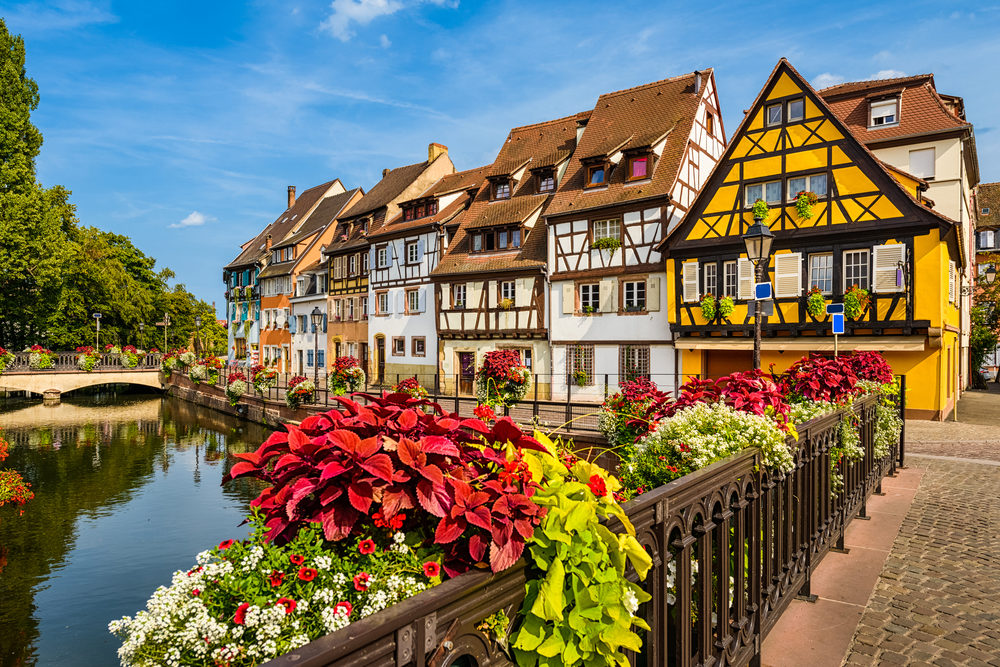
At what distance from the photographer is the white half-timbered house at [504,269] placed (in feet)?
87.0

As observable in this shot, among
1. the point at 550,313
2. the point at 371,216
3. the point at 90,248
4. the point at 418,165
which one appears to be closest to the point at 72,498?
the point at 550,313

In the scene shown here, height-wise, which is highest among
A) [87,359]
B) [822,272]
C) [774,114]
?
[774,114]

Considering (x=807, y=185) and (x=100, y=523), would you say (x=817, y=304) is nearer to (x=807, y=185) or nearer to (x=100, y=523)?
(x=807, y=185)

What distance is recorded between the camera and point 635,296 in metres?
24.1

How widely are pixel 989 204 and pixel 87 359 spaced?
2609 inches

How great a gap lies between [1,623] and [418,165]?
3292cm

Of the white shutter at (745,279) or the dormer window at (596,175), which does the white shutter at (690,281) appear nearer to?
the white shutter at (745,279)

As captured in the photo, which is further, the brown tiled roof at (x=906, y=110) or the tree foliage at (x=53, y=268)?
the tree foliage at (x=53, y=268)

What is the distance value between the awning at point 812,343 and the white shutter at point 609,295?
2.95 meters

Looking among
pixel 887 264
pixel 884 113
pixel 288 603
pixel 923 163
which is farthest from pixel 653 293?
pixel 288 603

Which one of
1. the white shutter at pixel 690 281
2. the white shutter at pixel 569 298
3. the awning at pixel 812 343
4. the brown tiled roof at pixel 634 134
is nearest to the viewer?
the awning at pixel 812 343

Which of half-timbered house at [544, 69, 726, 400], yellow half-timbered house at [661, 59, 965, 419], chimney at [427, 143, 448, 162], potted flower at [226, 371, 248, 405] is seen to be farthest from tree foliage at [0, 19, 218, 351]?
yellow half-timbered house at [661, 59, 965, 419]

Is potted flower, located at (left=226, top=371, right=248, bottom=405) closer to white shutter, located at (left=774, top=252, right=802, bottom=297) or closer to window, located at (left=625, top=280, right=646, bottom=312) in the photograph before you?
window, located at (left=625, top=280, right=646, bottom=312)

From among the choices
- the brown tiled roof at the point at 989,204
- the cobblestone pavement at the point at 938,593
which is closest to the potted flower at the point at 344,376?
the cobblestone pavement at the point at 938,593
